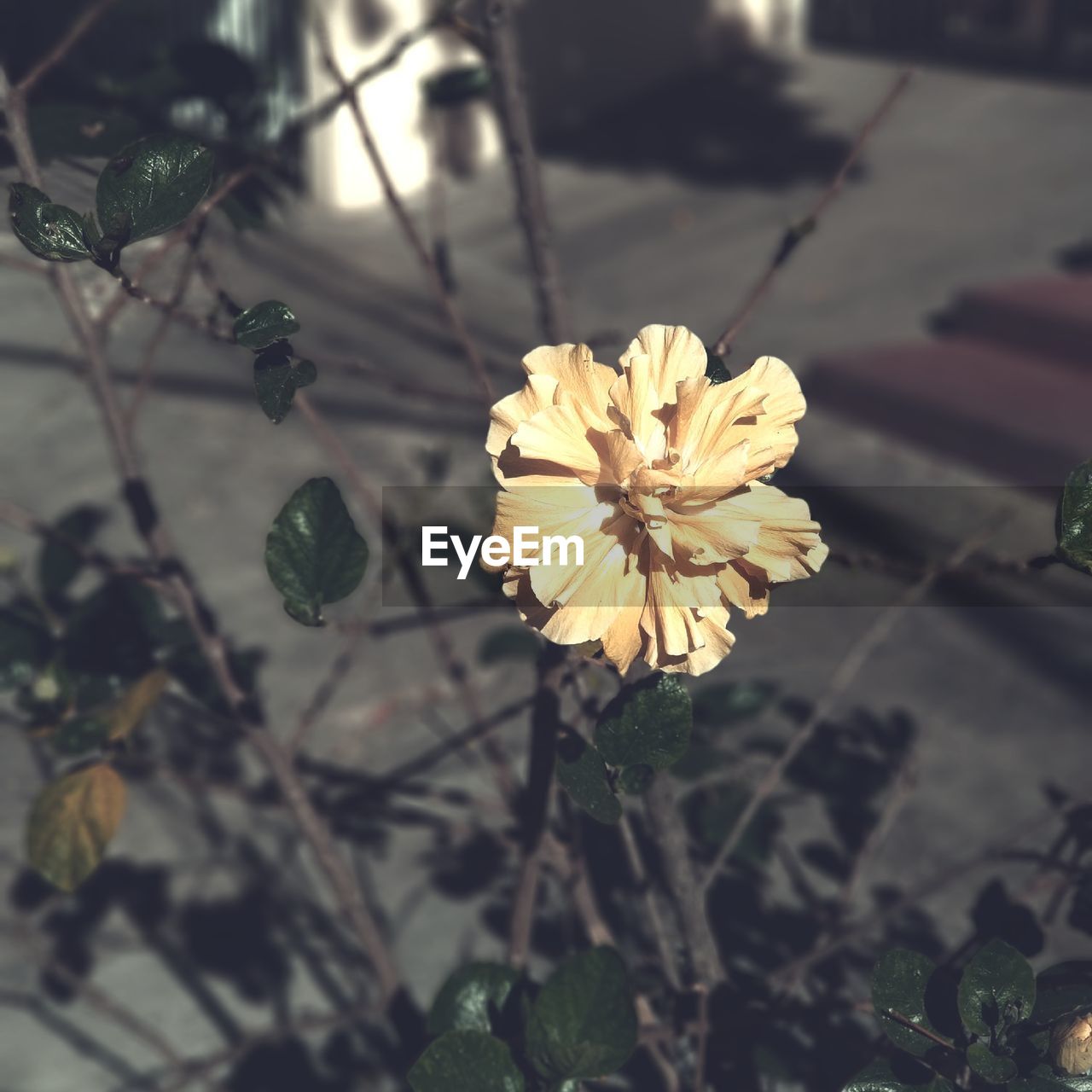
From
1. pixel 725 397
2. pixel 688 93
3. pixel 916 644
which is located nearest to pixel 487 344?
pixel 916 644

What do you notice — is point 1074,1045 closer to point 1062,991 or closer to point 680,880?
point 1062,991

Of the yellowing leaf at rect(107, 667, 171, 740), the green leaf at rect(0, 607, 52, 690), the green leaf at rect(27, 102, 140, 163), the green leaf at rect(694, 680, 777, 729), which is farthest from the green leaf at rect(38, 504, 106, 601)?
the green leaf at rect(694, 680, 777, 729)

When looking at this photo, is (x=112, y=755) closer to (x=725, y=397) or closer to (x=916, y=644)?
(x=725, y=397)

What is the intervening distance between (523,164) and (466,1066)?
2.11 feet

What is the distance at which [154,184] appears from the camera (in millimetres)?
689

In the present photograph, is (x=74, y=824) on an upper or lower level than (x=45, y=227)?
lower

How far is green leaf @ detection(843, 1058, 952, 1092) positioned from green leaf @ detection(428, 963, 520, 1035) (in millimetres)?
247

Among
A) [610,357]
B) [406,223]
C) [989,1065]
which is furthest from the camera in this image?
[610,357]

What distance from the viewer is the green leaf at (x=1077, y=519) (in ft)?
2.17

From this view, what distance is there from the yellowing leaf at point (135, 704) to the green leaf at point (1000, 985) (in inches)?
23.8

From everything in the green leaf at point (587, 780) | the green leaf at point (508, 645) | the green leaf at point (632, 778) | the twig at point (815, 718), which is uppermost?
the green leaf at point (587, 780)

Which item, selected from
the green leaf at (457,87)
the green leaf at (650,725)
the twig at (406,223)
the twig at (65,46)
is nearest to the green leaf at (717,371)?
the green leaf at (650,725)

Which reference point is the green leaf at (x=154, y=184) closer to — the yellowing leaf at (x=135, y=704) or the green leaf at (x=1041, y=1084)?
the yellowing leaf at (x=135, y=704)

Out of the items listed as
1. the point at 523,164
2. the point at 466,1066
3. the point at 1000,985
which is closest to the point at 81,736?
the point at 466,1066
